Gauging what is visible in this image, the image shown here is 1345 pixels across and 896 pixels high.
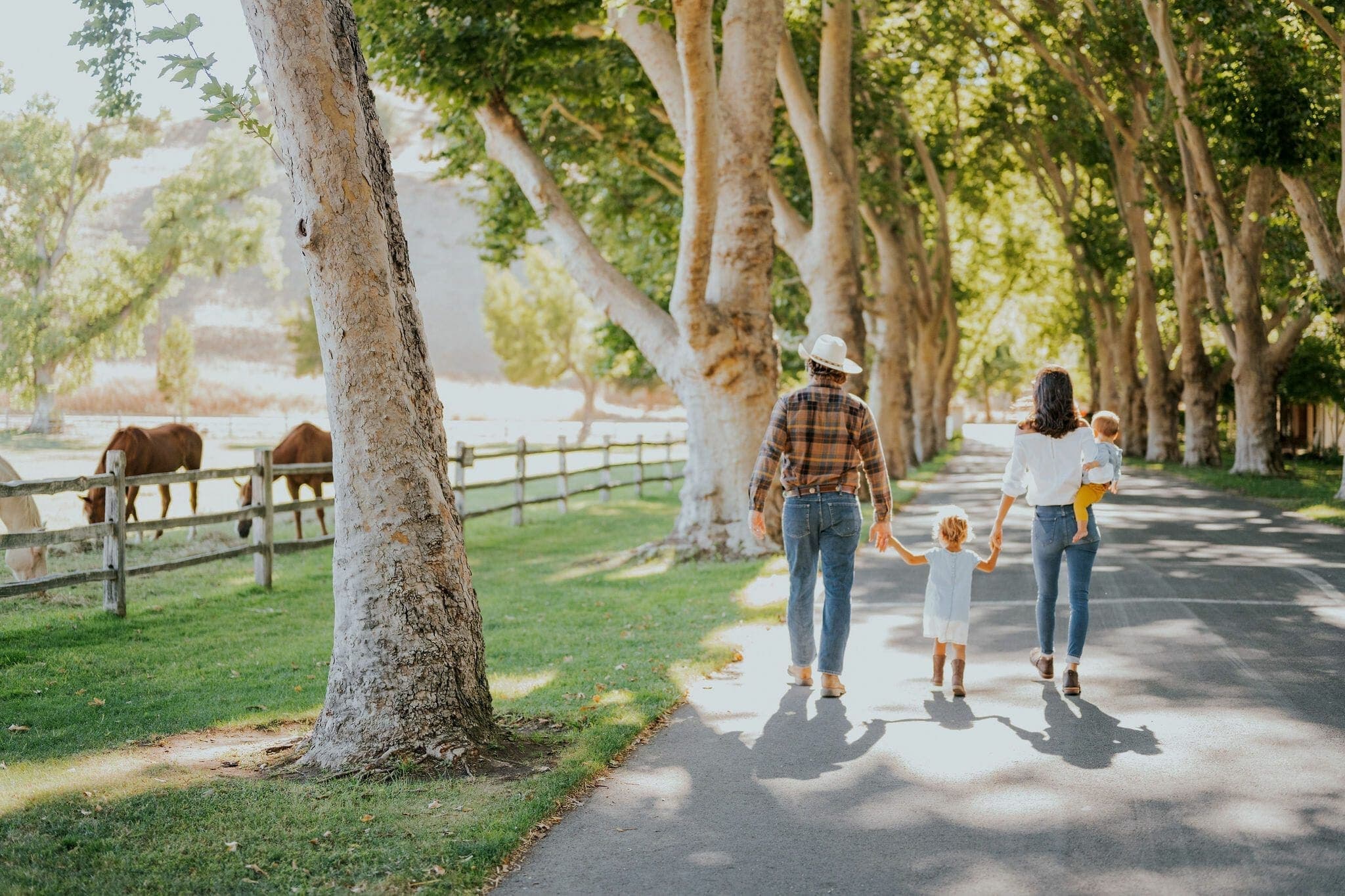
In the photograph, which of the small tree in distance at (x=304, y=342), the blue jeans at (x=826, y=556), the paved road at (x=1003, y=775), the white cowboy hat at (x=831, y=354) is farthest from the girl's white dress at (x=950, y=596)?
the small tree in distance at (x=304, y=342)

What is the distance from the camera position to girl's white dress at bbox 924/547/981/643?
763 cm

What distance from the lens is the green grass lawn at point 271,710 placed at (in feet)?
15.8

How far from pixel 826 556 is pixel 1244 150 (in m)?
16.0

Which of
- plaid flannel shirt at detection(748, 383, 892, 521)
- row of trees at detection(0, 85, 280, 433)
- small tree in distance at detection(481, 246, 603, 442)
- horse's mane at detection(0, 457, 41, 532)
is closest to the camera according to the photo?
plaid flannel shirt at detection(748, 383, 892, 521)

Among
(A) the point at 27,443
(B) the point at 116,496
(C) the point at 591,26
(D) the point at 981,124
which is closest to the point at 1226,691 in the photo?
(B) the point at 116,496

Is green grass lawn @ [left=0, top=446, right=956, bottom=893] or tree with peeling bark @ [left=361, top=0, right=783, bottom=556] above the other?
tree with peeling bark @ [left=361, top=0, right=783, bottom=556]

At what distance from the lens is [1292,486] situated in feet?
78.9

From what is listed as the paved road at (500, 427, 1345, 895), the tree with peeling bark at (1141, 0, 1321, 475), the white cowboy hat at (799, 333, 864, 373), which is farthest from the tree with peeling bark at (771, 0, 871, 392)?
the white cowboy hat at (799, 333, 864, 373)

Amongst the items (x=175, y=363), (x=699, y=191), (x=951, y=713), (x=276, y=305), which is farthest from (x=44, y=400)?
(x=276, y=305)

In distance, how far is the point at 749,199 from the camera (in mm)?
14867

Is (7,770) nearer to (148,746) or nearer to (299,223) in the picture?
(148,746)

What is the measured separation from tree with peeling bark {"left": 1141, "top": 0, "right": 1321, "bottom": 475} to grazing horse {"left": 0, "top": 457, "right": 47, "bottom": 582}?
1719 cm

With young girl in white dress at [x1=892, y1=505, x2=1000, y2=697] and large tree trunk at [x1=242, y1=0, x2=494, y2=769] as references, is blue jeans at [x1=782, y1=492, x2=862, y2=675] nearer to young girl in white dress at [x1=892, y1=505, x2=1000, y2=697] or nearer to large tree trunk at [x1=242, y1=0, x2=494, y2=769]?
young girl in white dress at [x1=892, y1=505, x2=1000, y2=697]

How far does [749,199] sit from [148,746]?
32.4ft
